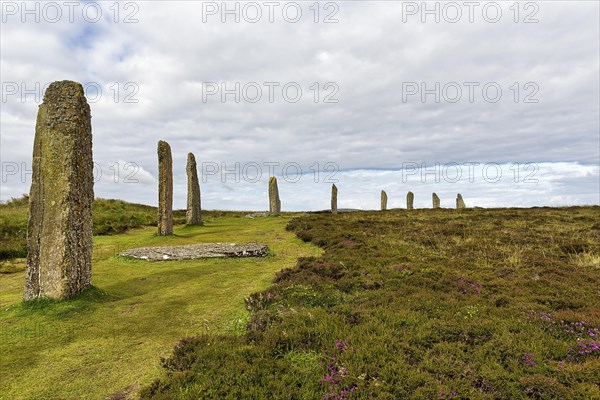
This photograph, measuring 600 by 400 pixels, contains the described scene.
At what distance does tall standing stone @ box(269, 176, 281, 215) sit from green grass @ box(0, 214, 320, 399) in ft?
79.1

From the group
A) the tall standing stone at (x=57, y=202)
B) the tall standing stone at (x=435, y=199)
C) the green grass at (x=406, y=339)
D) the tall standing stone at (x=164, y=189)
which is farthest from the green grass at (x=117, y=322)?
the tall standing stone at (x=435, y=199)

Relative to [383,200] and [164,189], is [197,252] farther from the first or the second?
[383,200]

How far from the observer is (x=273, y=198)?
3866 cm

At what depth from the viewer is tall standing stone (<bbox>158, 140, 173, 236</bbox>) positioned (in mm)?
21906

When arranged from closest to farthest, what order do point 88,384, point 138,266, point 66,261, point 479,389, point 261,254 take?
point 479,389 → point 88,384 → point 66,261 → point 138,266 → point 261,254

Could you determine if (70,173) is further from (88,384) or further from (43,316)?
(88,384)

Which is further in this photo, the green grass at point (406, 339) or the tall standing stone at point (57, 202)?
the tall standing stone at point (57, 202)

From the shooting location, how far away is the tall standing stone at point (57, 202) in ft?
30.1

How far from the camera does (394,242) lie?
17.8m

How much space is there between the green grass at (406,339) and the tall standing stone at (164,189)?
42.3 ft

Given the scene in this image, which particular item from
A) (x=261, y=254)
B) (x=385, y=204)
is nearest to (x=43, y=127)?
(x=261, y=254)

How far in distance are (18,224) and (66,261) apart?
652 inches

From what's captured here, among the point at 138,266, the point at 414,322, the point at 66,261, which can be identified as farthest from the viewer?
the point at 138,266

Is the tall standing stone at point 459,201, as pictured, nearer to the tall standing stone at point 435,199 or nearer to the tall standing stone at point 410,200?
the tall standing stone at point 435,199
